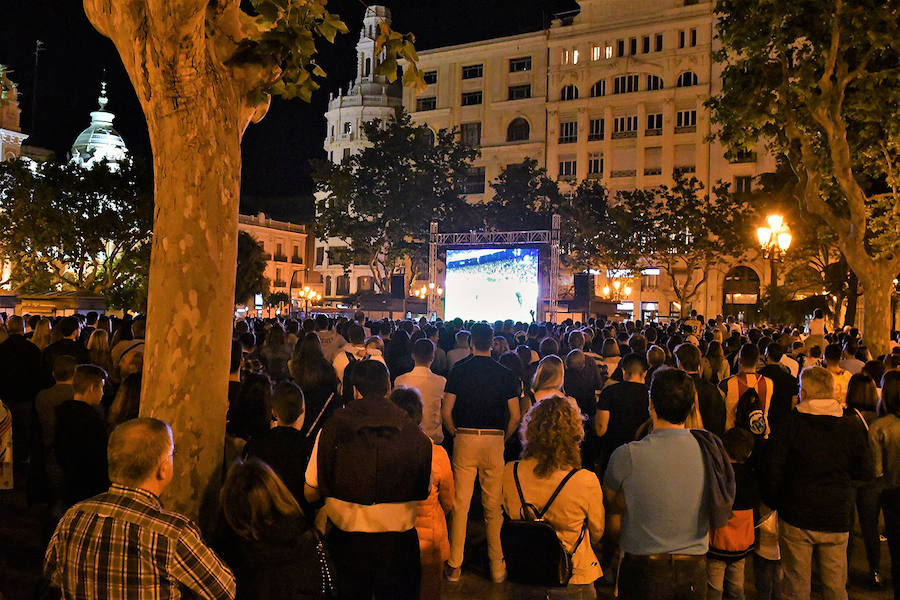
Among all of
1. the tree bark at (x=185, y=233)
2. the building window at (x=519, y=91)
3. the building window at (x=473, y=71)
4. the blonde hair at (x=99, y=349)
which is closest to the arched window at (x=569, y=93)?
the building window at (x=519, y=91)

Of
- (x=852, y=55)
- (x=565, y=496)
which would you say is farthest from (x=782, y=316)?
(x=565, y=496)

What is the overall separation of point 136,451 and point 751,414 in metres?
5.10

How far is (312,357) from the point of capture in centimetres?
709

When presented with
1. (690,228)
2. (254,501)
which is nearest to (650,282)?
(690,228)

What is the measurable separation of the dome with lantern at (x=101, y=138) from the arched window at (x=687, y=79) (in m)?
39.4

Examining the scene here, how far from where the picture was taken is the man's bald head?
260 centimetres

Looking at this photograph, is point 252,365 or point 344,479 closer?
point 344,479

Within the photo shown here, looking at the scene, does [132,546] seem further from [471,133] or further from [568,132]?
[471,133]

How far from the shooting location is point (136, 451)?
2.62 m

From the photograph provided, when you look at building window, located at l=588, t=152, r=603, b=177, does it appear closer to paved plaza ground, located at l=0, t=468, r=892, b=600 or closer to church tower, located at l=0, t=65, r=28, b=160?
church tower, located at l=0, t=65, r=28, b=160

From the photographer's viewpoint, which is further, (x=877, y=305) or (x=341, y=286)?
(x=341, y=286)

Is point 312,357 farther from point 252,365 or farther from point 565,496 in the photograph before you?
point 565,496

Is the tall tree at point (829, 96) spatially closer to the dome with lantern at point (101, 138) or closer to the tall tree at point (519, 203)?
the tall tree at point (519, 203)

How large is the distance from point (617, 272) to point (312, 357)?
3826cm
